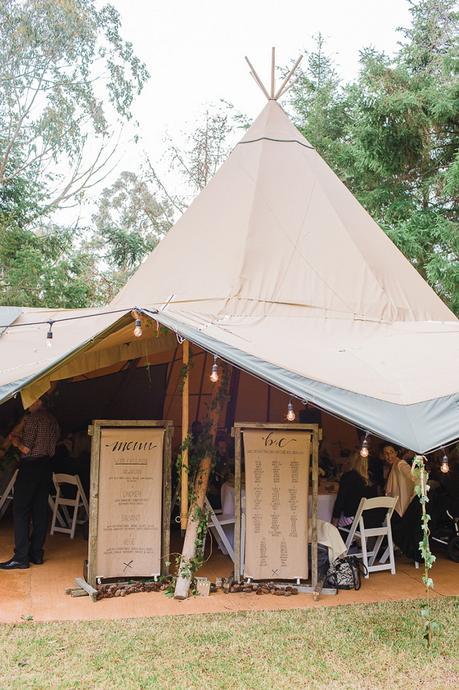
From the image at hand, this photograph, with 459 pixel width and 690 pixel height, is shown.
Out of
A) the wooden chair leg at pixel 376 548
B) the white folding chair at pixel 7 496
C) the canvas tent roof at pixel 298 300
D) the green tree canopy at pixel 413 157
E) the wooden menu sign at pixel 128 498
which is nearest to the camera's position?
the canvas tent roof at pixel 298 300

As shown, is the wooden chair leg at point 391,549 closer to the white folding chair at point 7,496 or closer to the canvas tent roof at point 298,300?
the canvas tent roof at point 298,300

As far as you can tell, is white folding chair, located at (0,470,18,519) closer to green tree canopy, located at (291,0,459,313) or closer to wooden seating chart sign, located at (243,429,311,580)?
wooden seating chart sign, located at (243,429,311,580)

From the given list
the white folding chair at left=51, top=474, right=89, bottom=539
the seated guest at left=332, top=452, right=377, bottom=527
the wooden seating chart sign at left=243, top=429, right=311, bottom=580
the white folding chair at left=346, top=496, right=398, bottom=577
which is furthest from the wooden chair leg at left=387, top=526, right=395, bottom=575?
the white folding chair at left=51, top=474, right=89, bottom=539

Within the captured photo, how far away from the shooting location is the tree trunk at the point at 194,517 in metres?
5.13

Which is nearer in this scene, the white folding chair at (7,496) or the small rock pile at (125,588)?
the small rock pile at (125,588)

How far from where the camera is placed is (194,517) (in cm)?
537

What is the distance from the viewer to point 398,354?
16.8ft

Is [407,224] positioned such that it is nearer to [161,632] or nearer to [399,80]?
[399,80]

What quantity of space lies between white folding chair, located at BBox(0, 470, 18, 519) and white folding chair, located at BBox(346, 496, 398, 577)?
11.7 feet

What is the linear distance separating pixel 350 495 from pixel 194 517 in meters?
1.54

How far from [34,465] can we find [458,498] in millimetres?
4076

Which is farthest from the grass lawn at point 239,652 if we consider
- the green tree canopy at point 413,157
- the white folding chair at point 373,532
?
the green tree canopy at point 413,157

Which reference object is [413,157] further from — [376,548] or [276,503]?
[276,503]

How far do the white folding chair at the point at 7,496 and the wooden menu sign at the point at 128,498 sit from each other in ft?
6.57
